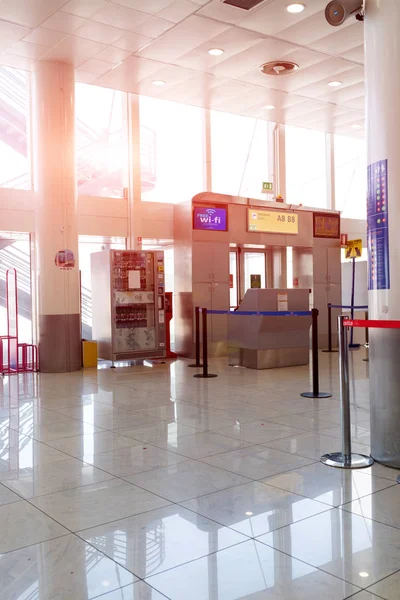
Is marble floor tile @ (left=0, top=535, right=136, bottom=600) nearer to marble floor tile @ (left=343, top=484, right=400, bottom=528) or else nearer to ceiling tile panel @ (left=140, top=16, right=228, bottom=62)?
marble floor tile @ (left=343, top=484, right=400, bottom=528)

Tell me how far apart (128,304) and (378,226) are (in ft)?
19.9

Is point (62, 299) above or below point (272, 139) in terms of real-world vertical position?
below

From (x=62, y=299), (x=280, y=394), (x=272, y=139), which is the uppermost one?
(x=272, y=139)

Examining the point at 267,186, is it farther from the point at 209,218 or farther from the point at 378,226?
the point at 378,226

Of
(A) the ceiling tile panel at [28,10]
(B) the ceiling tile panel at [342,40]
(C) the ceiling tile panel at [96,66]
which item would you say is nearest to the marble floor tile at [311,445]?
(A) the ceiling tile panel at [28,10]

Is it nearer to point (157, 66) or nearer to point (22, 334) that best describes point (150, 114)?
point (157, 66)

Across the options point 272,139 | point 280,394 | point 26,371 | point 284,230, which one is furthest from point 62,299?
point 272,139

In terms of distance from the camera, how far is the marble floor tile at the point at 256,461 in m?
3.70

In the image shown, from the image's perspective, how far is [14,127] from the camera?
9.52 m

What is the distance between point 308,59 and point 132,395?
19.0 feet

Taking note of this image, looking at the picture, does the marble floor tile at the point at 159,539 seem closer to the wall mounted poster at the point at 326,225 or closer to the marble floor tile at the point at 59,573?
the marble floor tile at the point at 59,573

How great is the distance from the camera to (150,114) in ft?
36.3

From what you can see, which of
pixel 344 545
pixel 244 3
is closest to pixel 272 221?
pixel 244 3

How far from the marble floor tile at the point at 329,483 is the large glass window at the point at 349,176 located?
38.6ft
